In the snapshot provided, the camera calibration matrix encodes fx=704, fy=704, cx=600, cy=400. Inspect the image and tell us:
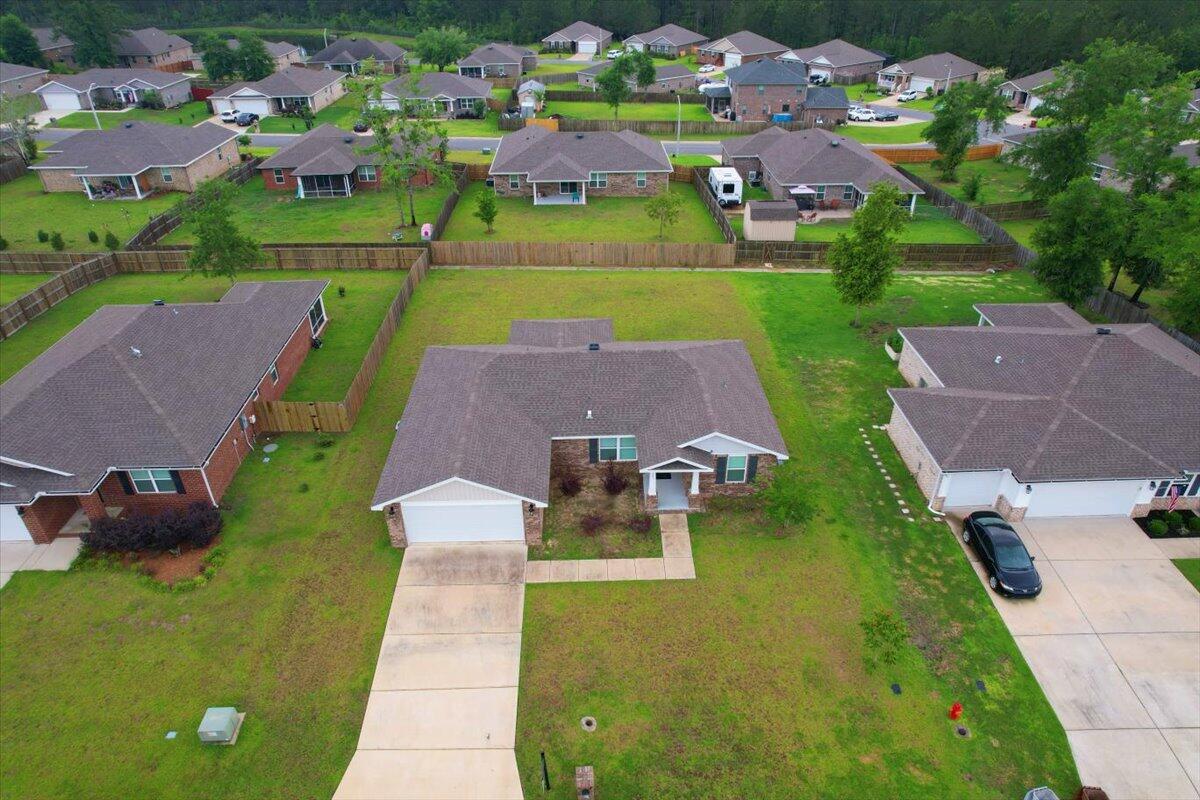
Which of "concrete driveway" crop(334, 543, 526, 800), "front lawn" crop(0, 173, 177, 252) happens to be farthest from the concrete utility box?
"front lawn" crop(0, 173, 177, 252)

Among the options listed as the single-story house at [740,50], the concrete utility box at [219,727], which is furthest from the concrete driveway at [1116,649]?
the single-story house at [740,50]

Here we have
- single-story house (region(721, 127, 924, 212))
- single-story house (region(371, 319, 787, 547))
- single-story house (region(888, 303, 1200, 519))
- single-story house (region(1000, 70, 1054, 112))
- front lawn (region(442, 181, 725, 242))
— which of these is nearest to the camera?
single-story house (region(371, 319, 787, 547))

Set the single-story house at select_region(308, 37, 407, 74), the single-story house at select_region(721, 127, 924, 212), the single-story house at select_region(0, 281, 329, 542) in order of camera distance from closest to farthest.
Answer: the single-story house at select_region(0, 281, 329, 542)
the single-story house at select_region(721, 127, 924, 212)
the single-story house at select_region(308, 37, 407, 74)

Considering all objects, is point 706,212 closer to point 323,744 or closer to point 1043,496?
point 1043,496

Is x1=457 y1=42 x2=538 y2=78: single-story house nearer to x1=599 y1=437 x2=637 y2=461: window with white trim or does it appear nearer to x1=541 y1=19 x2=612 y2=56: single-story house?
x1=541 y1=19 x2=612 y2=56: single-story house

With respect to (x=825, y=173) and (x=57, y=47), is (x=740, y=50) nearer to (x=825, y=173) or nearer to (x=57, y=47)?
(x=825, y=173)

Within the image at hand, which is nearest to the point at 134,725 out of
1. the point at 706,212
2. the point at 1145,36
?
the point at 706,212
